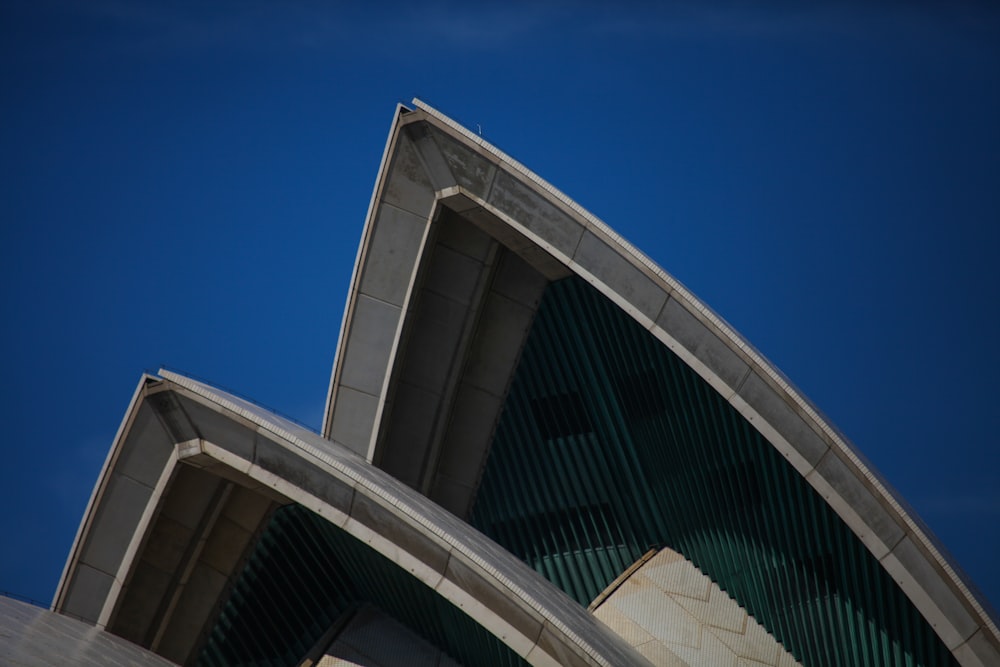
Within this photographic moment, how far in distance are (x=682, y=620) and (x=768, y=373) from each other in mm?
5453

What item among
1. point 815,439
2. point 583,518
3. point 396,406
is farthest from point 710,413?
point 396,406

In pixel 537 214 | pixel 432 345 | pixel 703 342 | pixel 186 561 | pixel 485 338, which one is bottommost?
pixel 186 561

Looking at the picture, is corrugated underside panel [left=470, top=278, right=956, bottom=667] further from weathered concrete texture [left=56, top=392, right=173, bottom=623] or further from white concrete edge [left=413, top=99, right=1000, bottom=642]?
weathered concrete texture [left=56, top=392, right=173, bottom=623]

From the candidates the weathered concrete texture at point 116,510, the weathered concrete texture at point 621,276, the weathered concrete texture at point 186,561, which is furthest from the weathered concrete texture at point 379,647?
the weathered concrete texture at point 621,276

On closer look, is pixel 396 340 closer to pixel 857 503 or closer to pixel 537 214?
pixel 537 214

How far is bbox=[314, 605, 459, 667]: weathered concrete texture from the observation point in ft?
74.5

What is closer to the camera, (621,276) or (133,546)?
(133,546)

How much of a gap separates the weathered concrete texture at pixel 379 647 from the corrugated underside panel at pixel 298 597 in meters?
0.18

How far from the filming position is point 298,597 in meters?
23.8

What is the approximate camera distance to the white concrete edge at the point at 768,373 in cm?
2042

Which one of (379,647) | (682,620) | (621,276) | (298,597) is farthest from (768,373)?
(298,597)

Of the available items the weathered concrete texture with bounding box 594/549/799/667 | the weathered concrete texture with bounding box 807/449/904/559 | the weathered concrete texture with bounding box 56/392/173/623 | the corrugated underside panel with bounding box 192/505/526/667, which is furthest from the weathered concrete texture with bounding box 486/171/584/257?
the weathered concrete texture with bounding box 56/392/173/623

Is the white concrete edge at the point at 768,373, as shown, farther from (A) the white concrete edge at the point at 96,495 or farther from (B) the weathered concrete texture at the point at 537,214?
(A) the white concrete edge at the point at 96,495

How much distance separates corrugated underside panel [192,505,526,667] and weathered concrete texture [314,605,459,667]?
184 mm
